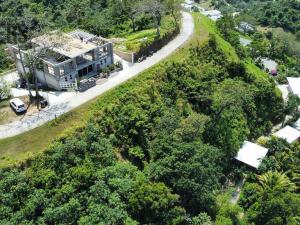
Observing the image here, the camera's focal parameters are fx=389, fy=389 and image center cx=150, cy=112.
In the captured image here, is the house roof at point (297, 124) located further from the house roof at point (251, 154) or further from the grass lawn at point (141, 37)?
the grass lawn at point (141, 37)

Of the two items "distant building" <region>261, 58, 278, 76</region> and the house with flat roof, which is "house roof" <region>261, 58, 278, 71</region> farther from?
the house with flat roof

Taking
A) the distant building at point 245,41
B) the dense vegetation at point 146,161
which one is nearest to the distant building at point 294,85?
the dense vegetation at point 146,161

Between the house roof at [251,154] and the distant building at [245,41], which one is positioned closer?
the house roof at [251,154]

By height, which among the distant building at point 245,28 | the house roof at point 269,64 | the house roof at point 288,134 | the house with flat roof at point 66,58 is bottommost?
the distant building at point 245,28

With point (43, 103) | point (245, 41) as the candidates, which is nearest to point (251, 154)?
point (43, 103)

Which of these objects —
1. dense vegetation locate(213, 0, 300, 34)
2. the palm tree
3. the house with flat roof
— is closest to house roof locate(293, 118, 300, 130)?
the palm tree
